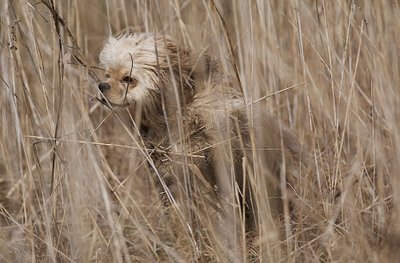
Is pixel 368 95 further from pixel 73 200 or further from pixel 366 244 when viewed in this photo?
pixel 73 200

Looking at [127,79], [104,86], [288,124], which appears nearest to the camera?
[104,86]

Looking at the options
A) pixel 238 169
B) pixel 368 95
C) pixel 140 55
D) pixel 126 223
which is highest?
pixel 140 55

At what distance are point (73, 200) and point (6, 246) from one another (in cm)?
36

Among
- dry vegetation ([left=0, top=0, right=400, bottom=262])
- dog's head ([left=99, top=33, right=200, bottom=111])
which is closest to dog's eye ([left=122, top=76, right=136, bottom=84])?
dog's head ([left=99, top=33, right=200, bottom=111])

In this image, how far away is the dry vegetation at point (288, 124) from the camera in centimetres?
217

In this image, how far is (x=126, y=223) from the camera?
2.92 metres

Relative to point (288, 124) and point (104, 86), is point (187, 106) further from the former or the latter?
point (288, 124)

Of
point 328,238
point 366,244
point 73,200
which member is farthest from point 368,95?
point 73,200

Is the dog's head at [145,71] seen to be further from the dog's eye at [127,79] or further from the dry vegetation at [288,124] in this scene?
the dry vegetation at [288,124]

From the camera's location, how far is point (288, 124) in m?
3.07

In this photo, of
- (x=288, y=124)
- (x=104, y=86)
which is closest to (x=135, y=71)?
(x=104, y=86)

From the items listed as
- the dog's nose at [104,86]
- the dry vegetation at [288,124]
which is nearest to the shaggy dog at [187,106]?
the dog's nose at [104,86]

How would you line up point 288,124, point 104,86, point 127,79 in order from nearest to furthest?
1. point 104,86
2. point 127,79
3. point 288,124

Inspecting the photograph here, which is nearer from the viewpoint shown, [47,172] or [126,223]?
[126,223]
